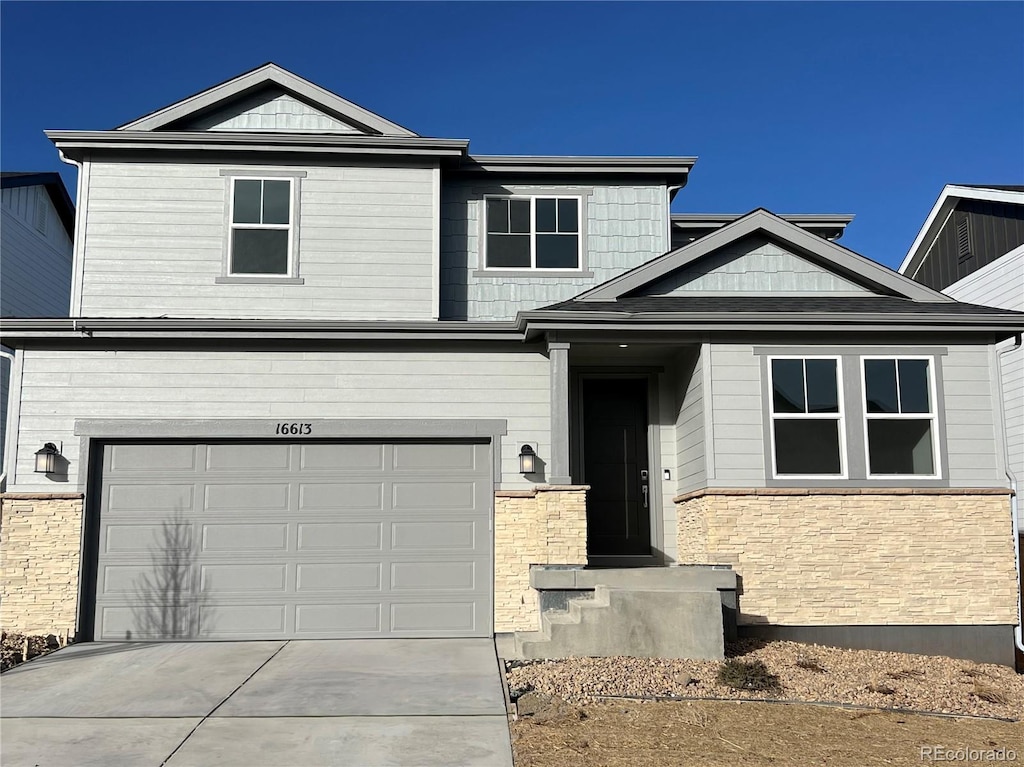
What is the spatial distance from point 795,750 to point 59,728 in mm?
5648

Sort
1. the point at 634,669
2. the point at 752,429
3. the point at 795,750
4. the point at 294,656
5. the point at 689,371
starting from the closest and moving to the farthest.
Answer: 1. the point at 795,750
2. the point at 634,669
3. the point at 294,656
4. the point at 752,429
5. the point at 689,371

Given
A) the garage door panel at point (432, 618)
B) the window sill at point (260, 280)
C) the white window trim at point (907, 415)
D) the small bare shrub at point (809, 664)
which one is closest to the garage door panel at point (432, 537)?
the garage door panel at point (432, 618)

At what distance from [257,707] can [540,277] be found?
711 cm

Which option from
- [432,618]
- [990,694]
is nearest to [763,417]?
[990,694]

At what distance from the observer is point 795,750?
6652mm

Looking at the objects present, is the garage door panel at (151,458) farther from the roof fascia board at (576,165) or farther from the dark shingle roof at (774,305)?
the roof fascia board at (576,165)

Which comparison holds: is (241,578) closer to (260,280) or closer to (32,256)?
(260,280)

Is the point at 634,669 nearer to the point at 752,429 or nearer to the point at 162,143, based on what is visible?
the point at 752,429

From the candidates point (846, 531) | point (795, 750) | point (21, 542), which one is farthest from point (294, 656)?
point (846, 531)

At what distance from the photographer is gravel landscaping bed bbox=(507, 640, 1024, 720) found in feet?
26.1

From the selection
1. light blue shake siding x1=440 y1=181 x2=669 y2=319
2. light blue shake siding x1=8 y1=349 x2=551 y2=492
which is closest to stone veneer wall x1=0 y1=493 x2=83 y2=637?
light blue shake siding x1=8 y1=349 x2=551 y2=492

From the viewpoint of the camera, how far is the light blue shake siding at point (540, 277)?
12.8 m

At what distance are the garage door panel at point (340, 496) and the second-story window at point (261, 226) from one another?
9.78ft

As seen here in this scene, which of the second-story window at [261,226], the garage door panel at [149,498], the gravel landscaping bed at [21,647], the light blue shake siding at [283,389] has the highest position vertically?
the second-story window at [261,226]
